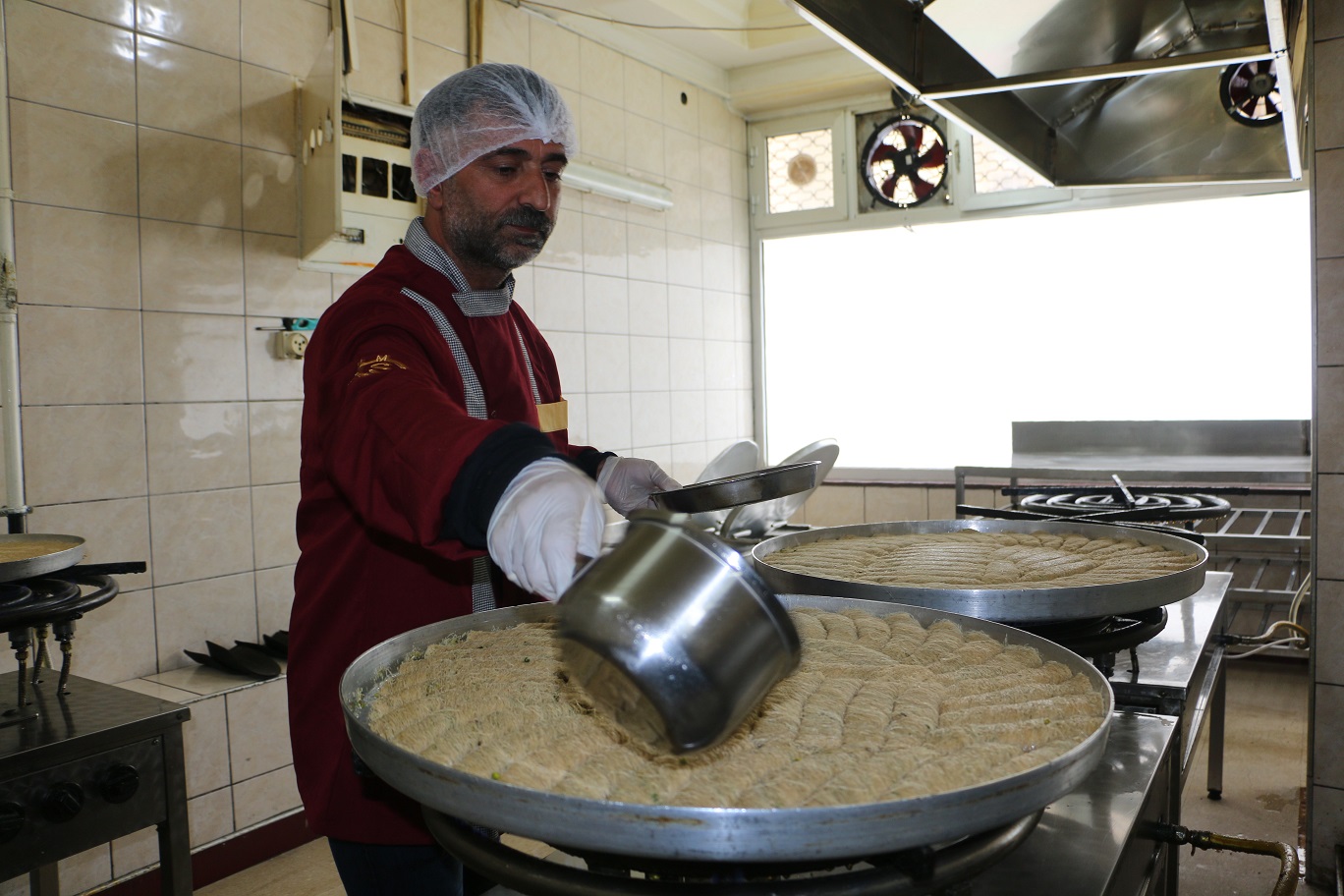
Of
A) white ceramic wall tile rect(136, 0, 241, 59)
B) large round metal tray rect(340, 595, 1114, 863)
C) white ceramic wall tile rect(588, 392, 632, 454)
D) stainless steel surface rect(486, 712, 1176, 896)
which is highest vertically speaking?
white ceramic wall tile rect(136, 0, 241, 59)

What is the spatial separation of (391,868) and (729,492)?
2.33ft

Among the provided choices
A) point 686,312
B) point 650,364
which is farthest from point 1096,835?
point 686,312

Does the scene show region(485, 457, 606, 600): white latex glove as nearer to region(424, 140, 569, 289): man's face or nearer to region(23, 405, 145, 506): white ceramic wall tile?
region(424, 140, 569, 289): man's face

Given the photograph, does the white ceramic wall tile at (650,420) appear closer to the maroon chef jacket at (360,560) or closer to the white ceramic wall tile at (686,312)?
the white ceramic wall tile at (686,312)

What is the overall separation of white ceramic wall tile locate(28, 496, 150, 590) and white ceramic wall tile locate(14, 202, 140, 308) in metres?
0.54

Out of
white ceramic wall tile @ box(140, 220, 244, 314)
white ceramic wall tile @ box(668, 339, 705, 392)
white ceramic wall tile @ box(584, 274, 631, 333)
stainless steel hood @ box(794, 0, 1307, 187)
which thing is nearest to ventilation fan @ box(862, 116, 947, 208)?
white ceramic wall tile @ box(668, 339, 705, 392)

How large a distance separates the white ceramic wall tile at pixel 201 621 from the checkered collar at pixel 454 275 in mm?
1683

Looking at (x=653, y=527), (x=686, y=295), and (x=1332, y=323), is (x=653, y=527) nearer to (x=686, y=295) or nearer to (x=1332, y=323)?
(x=1332, y=323)

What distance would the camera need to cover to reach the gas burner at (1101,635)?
1.35 m

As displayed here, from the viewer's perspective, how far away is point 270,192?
3068 mm

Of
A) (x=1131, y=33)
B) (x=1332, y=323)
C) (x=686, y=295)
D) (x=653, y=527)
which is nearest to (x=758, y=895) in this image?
(x=653, y=527)

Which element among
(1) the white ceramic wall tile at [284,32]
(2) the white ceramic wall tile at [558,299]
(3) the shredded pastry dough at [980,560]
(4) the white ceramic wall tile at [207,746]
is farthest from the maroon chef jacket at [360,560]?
(2) the white ceramic wall tile at [558,299]

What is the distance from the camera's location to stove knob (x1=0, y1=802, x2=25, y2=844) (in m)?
1.61

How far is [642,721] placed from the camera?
2.31 ft
